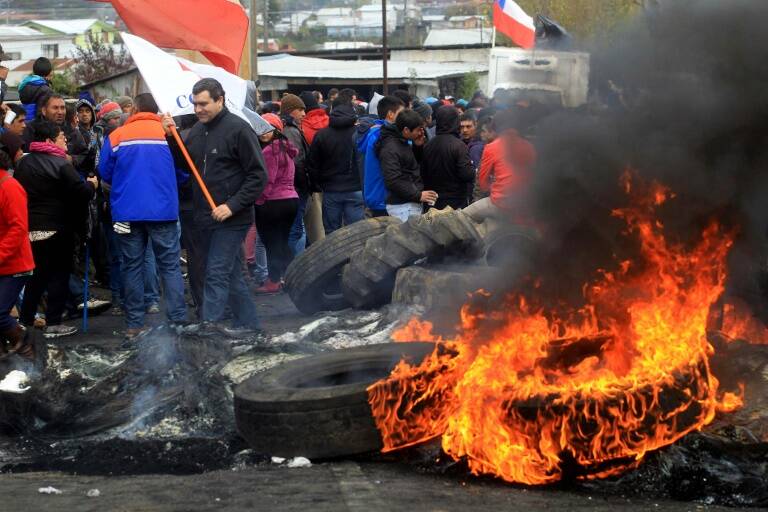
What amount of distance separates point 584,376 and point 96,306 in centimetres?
669

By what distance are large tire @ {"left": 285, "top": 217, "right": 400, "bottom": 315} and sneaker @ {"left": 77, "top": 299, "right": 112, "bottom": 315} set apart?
85.0 inches

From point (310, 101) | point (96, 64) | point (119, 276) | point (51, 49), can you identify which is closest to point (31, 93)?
point (119, 276)

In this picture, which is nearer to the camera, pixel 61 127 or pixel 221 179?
pixel 221 179

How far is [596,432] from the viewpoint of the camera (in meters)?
5.67

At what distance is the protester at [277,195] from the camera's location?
37.7ft

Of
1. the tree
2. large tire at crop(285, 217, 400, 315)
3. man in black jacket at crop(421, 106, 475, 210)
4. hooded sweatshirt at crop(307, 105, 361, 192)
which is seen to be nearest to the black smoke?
large tire at crop(285, 217, 400, 315)

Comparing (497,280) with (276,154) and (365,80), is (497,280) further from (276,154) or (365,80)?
(365,80)

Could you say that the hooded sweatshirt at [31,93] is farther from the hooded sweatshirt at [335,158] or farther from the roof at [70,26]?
the roof at [70,26]

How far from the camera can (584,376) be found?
602 centimetres

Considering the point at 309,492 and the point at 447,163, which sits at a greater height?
the point at 447,163

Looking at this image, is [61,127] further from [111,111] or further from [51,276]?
[51,276]

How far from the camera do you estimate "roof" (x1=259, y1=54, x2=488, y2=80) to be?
121 feet

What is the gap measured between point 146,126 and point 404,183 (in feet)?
10.6

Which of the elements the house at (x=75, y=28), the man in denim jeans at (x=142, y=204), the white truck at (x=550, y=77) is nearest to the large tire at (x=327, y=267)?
the man in denim jeans at (x=142, y=204)
